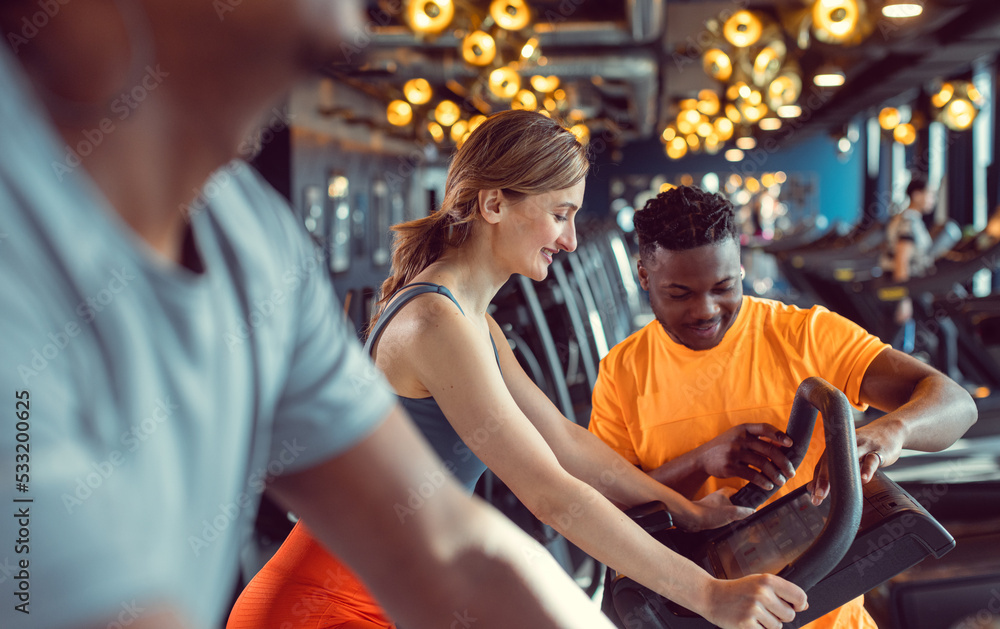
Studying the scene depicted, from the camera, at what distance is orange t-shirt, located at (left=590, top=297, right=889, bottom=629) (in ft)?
5.06

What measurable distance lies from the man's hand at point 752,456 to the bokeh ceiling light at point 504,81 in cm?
525

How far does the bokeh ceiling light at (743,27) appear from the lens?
19.7 feet

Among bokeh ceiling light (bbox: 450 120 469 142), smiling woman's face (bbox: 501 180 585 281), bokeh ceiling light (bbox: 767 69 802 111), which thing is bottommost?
smiling woman's face (bbox: 501 180 585 281)

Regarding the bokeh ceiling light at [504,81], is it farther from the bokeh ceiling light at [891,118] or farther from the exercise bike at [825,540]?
the bokeh ceiling light at [891,118]

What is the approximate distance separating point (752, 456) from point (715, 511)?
132 millimetres

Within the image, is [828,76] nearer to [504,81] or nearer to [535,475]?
[504,81]

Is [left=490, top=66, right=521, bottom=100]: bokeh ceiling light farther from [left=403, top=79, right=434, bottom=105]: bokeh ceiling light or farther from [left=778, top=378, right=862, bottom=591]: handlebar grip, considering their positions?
[left=778, top=378, right=862, bottom=591]: handlebar grip

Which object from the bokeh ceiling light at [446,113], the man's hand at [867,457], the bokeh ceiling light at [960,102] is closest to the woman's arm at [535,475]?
the man's hand at [867,457]

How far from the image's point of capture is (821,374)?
5.10 feet

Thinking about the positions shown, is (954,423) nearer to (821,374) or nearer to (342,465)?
(821,374)

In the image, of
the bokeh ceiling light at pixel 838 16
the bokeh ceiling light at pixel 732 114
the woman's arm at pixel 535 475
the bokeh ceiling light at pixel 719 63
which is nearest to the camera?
the woman's arm at pixel 535 475

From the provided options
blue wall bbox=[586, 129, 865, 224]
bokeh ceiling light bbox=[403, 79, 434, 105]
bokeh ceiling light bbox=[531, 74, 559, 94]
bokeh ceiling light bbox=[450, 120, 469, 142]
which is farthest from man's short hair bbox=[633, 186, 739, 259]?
blue wall bbox=[586, 129, 865, 224]

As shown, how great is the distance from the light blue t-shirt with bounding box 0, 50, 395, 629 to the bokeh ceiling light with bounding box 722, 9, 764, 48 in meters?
6.21

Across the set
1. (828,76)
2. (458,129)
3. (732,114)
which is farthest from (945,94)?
(458,129)
